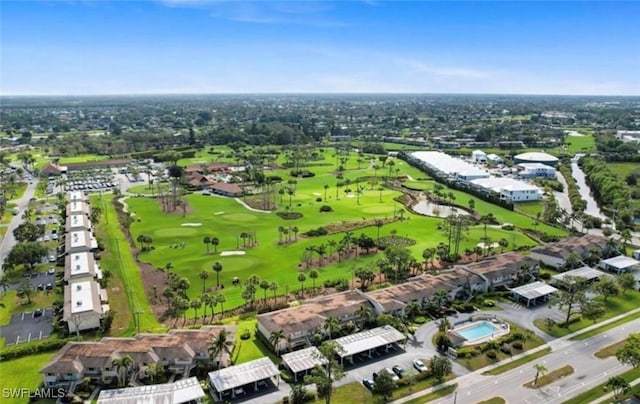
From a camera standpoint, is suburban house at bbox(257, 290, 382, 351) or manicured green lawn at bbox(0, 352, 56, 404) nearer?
manicured green lawn at bbox(0, 352, 56, 404)

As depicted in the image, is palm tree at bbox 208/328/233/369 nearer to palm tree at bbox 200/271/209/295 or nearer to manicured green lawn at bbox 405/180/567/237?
palm tree at bbox 200/271/209/295

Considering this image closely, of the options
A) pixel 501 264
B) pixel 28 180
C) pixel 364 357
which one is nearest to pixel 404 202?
pixel 501 264

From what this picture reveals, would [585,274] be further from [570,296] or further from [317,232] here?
[317,232]

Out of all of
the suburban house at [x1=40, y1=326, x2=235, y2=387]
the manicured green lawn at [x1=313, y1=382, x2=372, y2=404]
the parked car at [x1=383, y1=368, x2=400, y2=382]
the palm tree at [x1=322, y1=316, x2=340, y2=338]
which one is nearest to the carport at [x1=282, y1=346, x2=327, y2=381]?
the palm tree at [x1=322, y1=316, x2=340, y2=338]

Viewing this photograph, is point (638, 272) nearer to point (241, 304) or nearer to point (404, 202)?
point (404, 202)

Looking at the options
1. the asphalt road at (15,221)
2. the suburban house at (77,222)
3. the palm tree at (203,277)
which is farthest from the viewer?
the suburban house at (77,222)

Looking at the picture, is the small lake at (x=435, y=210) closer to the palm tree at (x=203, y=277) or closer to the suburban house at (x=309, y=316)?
the suburban house at (x=309, y=316)

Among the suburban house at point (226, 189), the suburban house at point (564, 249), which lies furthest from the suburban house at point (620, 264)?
the suburban house at point (226, 189)
